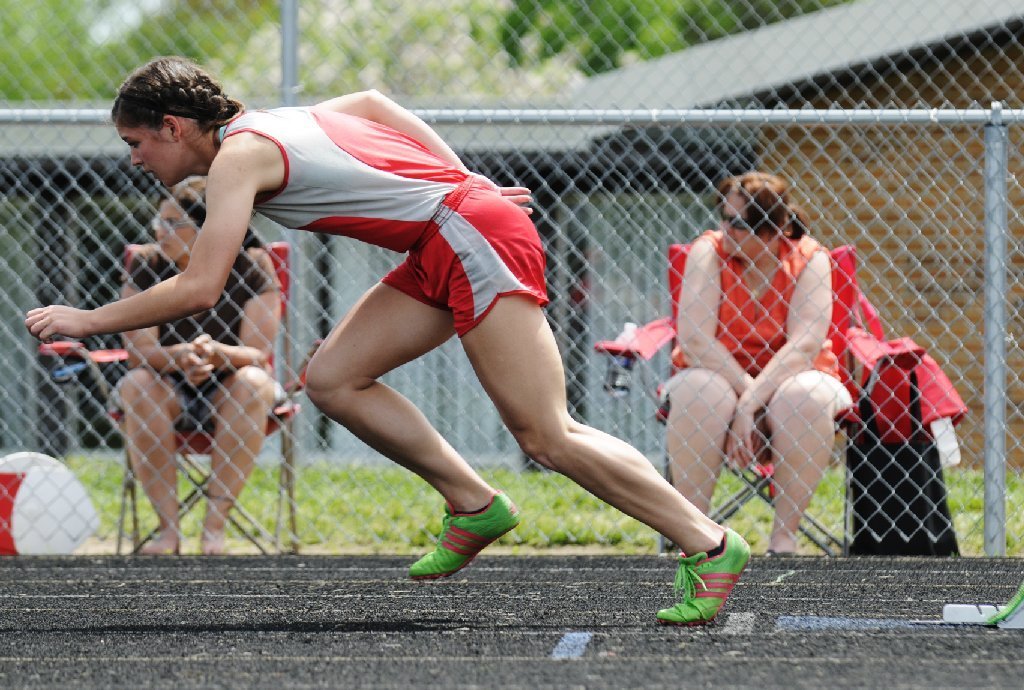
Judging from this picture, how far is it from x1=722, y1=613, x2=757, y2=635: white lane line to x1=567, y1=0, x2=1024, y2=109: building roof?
4.33 meters

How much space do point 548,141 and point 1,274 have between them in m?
4.07

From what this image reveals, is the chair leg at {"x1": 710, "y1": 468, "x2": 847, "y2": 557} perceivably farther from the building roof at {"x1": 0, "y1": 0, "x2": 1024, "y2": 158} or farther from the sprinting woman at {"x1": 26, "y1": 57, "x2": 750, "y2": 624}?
the building roof at {"x1": 0, "y1": 0, "x2": 1024, "y2": 158}

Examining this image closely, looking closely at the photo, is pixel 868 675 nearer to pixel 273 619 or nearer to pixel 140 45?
pixel 273 619

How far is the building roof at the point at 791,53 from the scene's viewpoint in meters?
7.71

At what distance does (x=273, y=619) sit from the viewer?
3717mm

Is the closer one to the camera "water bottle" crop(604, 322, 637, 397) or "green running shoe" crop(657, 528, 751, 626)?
"green running shoe" crop(657, 528, 751, 626)

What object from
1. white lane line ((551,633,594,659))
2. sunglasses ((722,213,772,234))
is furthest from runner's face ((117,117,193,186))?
sunglasses ((722,213,772,234))

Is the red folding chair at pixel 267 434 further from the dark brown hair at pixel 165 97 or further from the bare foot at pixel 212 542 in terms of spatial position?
the dark brown hair at pixel 165 97

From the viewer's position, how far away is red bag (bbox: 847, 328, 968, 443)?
16.4 feet

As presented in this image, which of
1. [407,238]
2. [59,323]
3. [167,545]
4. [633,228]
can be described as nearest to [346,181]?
[407,238]

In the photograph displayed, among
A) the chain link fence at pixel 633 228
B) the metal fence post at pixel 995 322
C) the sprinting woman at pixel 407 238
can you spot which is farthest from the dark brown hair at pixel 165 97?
the metal fence post at pixel 995 322

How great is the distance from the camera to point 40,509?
17.2 ft

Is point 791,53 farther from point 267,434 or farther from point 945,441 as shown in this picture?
point 267,434

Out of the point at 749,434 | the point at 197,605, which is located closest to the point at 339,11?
the point at 749,434
